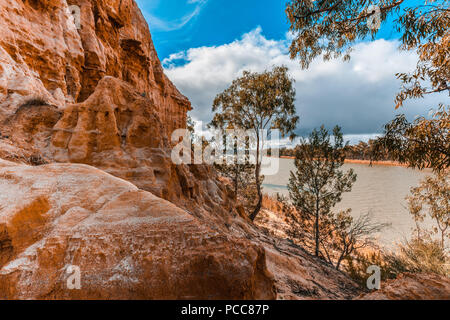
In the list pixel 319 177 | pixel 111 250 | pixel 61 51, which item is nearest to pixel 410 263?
pixel 319 177

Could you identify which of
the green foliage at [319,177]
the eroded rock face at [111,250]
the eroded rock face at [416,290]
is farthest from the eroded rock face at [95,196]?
the green foliage at [319,177]

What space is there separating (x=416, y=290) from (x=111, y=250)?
2.92m

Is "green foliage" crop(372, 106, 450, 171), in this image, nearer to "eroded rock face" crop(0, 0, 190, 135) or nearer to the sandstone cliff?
the sandstone cliff

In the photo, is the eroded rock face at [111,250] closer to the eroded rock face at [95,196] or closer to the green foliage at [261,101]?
the eroded rock face at [95,196]

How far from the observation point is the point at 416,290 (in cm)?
196

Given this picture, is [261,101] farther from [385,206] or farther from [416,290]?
[385,206]

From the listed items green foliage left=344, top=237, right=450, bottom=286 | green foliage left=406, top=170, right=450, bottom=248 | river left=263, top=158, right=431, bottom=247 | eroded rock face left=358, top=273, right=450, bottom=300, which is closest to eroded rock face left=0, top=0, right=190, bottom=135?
eroded rock face left=358, top=273, right=450, bottom=300

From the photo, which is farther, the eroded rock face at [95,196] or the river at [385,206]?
the river at [385,206]

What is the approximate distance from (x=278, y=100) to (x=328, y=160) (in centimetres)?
419

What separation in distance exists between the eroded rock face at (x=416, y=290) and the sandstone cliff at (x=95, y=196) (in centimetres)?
103

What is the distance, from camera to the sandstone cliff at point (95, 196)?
1437mm

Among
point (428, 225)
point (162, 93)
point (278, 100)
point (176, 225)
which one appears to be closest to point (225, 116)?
point (278, 100)

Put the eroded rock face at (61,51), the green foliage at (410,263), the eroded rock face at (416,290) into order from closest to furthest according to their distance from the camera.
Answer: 1. the eroded rock face at (416,290)
2. the eroded rock face at (61,51)
3. the green foliage at (410,263)
